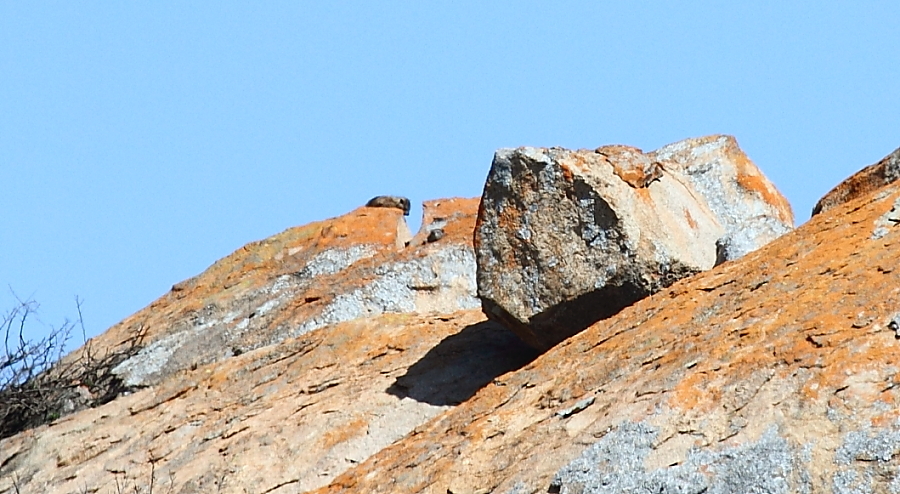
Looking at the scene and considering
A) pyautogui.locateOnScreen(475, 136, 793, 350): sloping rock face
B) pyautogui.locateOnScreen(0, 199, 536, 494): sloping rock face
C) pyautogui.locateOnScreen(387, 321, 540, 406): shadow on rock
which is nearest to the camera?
pyautogui.locateOnScreen(475, 136, 793, 350): sloping rock face

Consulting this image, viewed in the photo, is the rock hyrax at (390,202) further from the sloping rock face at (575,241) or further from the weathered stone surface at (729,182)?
the sloping rock face at (575,241)

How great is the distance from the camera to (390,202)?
1410 cm

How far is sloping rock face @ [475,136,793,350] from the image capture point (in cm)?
775

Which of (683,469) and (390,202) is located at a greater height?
(390,202)

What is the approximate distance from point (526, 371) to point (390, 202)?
714cm

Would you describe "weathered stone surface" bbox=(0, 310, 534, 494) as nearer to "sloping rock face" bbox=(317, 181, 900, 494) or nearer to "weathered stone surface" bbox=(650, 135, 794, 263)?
"sloping rock face" bbox=(317, 181, 900, 494)

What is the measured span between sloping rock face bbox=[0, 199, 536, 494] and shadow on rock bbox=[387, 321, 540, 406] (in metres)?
0.01

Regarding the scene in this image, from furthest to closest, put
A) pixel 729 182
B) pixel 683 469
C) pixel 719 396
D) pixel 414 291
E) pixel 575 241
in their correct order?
pixel 414 291 < pixel 729 182 < pixel 575 241 < pixel 719 396 < pixel 683 469

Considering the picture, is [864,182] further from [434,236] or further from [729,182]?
[434,236]

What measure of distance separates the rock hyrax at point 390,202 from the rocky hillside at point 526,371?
1.46 metres

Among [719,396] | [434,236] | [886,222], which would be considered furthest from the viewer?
[434,236]

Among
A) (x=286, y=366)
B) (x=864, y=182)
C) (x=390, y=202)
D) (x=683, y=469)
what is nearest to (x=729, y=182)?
(x=864, y=182)

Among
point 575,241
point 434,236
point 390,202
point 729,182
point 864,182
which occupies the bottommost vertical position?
point 864,182

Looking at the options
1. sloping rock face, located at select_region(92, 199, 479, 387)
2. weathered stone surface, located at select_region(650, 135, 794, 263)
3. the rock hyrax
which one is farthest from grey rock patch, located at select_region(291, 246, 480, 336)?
the rock hyrax
